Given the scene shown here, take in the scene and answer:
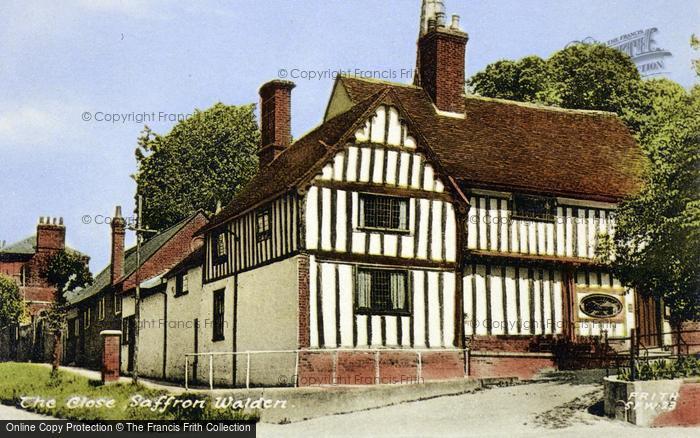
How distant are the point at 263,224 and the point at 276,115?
6.95 m

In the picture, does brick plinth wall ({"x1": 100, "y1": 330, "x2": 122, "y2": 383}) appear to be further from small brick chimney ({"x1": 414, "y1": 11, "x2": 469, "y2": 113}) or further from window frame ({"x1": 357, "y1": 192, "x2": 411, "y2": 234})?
small brick chimney ({"x1": 414, "y1": 11, "x2": 469, "y2": 113})

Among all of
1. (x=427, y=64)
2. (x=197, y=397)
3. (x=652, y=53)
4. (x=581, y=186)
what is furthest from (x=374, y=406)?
(x=652, y=53)

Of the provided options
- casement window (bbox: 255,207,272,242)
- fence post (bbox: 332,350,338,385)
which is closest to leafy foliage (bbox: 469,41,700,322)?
fence post (bbox: 332,350,338,385)

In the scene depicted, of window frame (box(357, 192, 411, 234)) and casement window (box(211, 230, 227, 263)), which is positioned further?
casement window (box(211, 230, 227, 263))

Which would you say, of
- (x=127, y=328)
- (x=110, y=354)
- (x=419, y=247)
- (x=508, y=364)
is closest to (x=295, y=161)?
(x=419, y=247)

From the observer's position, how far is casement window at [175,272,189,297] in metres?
29.5

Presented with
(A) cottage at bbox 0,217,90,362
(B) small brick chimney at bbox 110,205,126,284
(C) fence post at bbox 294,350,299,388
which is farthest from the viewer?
(A) cottage at bbox 0,217,90,362

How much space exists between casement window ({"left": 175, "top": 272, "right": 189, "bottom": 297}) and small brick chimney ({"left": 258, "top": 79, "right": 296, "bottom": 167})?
14.8 ft

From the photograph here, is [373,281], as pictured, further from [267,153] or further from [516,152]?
[267,153]

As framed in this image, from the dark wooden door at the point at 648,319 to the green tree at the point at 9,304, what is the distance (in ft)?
111

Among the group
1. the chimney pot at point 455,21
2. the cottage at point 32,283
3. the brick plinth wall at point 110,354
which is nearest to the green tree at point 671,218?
the chimney pot at point 455,21

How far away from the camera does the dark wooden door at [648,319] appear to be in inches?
985

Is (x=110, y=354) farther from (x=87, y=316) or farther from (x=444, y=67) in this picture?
(x=87, y=316)

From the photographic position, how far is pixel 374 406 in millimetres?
18562
